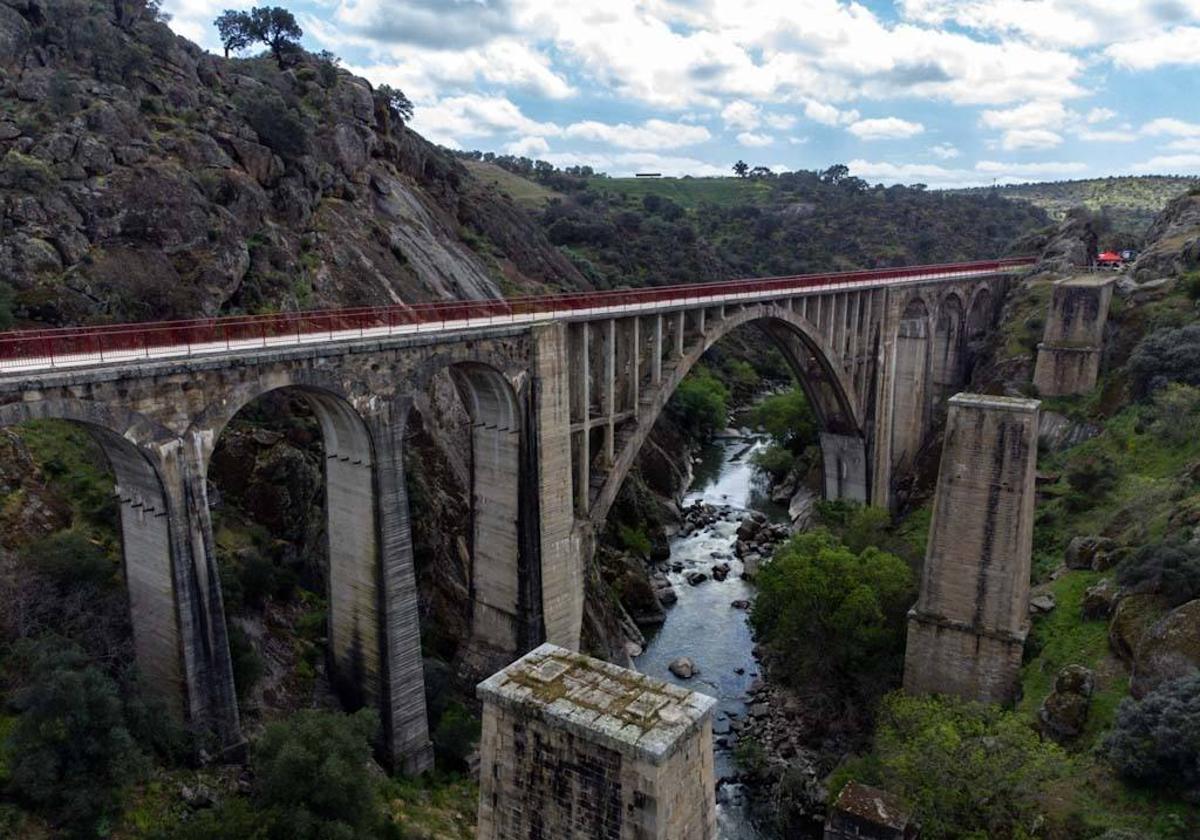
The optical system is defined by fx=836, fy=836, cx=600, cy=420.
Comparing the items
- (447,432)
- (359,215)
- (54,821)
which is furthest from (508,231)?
(54,821)

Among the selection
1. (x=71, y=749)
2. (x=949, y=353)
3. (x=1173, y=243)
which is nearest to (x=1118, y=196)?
(x=1173, y=243)

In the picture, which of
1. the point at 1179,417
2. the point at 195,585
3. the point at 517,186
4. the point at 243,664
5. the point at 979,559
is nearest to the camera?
the point at 195,585

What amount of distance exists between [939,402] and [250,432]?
1338 inches

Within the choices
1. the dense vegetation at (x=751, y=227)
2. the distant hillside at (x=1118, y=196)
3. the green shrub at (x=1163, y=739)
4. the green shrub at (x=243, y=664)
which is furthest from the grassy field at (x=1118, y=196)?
the green shrub at (x=243, y=664)

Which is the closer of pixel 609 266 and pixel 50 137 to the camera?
pixel 50 137

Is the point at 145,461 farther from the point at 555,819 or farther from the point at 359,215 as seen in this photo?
the point at 359,215

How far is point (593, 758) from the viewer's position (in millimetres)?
8211

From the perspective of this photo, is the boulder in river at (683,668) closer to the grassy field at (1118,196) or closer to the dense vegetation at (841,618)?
the dense vegetation at (841,618)

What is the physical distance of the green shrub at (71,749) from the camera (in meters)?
12.2

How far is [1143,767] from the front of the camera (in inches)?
549

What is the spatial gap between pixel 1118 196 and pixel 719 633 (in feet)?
436

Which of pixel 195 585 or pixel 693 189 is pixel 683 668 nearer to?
pixel 195 585

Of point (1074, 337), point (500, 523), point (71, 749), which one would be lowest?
point (71, 749)

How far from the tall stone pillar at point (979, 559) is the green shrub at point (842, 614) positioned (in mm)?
1083
